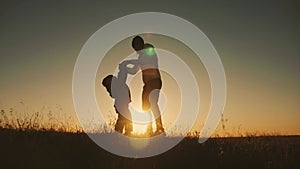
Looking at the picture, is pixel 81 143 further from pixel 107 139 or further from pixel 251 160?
pixel 251 160

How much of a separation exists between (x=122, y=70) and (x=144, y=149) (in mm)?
3106

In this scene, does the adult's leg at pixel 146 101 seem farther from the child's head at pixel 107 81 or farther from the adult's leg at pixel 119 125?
the child's head at pixel 107 81

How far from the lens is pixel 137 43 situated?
35.6 ft

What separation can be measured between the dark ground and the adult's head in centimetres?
255

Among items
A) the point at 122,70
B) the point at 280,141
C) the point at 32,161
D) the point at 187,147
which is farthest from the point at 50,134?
the point at 280,141

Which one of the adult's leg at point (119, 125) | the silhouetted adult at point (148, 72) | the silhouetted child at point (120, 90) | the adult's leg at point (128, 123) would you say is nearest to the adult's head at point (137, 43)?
the silhouetted adult at point (148, 72)

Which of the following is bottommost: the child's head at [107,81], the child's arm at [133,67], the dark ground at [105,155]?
the dark ground at [105,155]

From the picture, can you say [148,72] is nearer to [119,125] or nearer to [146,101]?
[146,101]

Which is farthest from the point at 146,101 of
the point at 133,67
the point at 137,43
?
the point at 137,43

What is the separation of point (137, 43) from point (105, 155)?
379 centimetres

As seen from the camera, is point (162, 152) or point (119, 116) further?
point (119, 116)

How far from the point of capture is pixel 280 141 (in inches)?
477

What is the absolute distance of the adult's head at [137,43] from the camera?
35.3 ft

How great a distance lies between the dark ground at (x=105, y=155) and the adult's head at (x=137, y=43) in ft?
8.37
